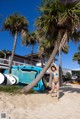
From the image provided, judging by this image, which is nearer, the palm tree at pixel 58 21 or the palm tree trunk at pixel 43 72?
the palm tree trunk at pixel 43 72

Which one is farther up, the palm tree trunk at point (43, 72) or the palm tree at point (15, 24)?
the palm tree at point (15, 24)

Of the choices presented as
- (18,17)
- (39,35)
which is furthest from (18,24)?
(39,35)

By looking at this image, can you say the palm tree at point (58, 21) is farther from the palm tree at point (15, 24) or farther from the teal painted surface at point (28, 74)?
the palm tree at point (15, 24)

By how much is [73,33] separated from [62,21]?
1.68 metres

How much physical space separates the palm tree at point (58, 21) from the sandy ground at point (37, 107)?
1.43 metres

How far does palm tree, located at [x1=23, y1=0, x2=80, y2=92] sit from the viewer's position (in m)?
13.0

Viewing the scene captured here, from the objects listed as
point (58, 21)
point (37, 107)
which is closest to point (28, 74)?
point (58, 21)

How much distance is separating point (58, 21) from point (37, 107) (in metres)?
5.71

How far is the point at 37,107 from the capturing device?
10406 millimetres

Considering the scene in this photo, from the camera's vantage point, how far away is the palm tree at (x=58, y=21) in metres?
13.0

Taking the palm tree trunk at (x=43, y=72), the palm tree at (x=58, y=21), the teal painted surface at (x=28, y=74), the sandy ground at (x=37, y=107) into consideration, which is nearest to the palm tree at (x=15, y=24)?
the teal painted surface at (x=28, y=74)

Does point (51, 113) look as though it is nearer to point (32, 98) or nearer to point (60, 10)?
point (32, 98)

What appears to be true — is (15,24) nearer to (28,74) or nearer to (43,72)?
(28,74)

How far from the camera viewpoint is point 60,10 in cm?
1330
